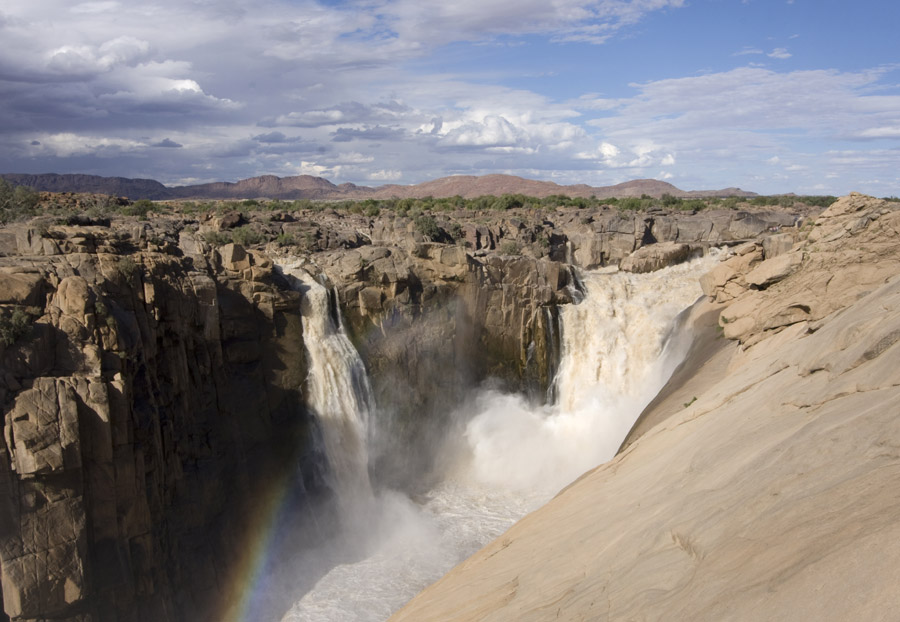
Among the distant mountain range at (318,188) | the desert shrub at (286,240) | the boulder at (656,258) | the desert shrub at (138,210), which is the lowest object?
the boulder at (656,258)

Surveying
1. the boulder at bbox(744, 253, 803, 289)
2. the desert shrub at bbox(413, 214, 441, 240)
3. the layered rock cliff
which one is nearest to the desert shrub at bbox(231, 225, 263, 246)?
the desert shrub at bbox(413, 214, 441, 240)

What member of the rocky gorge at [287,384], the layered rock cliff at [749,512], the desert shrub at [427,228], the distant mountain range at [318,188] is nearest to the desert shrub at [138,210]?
the rocky gorge at [287,384]

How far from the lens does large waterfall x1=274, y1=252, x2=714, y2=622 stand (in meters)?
19.7

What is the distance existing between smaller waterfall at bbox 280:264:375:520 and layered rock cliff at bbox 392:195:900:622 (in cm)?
1426

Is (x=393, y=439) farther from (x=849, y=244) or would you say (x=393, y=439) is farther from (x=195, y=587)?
(x=849, y=244)

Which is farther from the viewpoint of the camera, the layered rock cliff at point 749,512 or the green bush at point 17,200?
the green bush at point 17,200

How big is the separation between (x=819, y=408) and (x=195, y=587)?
15.5 m

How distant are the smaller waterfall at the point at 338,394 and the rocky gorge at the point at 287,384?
1.70 ft

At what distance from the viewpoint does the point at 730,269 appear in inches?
706

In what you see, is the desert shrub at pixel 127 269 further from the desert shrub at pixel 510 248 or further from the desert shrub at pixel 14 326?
the desert shrub at pixel 510 248

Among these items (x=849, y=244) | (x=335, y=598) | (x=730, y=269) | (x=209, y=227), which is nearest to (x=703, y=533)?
(x=849, y=244)

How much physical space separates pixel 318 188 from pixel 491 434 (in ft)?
351

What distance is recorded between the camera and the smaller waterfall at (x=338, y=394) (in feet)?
74.4

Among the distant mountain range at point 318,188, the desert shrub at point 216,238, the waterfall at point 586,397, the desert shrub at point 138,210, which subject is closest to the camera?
the waterfall at point 586,397
